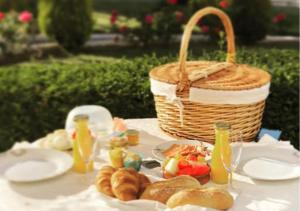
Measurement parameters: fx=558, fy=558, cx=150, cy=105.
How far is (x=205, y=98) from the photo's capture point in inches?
88.7

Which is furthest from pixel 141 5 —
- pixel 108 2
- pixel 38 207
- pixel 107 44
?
pixel 38 207

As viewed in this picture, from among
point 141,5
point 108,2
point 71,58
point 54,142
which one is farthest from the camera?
point 108,2

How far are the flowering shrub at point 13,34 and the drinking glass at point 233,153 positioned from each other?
17.9ft

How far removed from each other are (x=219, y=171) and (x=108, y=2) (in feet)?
31.1

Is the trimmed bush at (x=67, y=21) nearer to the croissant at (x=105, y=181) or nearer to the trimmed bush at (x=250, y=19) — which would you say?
the trimmed bush at (x=250, y=19)

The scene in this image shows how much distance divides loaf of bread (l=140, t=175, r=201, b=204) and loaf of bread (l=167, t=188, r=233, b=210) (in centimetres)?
5

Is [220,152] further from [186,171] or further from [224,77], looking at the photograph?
[224,77]

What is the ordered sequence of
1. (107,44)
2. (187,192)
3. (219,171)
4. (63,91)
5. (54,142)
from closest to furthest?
(187,192)
(219,171)
(54,142)
(63,91)
(107,44)

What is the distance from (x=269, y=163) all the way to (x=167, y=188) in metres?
0.48

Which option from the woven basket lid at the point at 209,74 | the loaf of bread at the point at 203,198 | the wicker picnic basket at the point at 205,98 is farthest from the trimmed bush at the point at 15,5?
the loaf of bread at the point at 203,198

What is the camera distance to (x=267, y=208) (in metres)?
1.75

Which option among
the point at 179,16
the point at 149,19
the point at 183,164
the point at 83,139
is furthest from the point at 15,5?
the point at 183,164

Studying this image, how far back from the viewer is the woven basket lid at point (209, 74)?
2.27 m

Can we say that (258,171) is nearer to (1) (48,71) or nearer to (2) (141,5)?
(1) (48,71)
